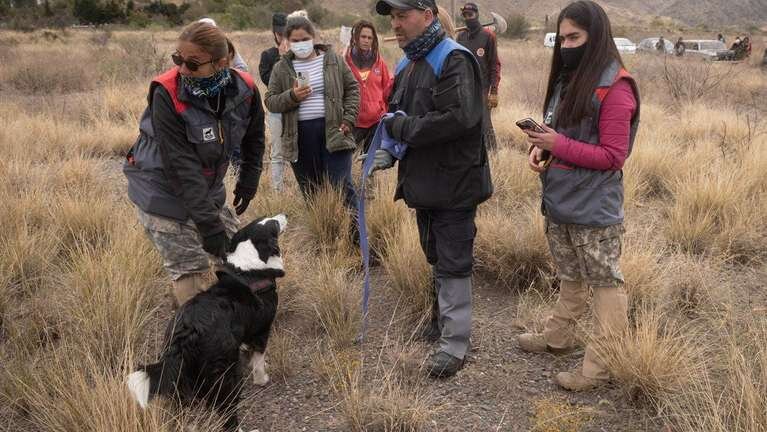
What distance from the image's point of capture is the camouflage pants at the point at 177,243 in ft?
9.32

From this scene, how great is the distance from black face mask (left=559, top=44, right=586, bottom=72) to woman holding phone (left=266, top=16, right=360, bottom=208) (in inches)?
87.0

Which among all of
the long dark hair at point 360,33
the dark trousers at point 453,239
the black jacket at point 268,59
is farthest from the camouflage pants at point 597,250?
the black jacket at point 268,59

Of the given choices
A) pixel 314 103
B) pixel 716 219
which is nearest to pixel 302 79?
pixel 314 103

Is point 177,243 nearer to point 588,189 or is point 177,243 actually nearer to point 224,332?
point 224,332

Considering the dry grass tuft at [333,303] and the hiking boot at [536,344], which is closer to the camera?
the hiking boot at [536,344]

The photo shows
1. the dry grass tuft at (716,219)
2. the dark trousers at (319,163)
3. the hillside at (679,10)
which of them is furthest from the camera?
the hillside at (679,10)

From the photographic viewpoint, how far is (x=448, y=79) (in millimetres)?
2598

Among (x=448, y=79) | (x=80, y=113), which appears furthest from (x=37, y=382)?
(x=80, y=113)

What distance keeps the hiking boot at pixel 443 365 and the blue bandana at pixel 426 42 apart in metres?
1.57

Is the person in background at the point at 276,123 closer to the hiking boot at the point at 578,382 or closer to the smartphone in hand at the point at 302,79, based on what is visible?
the smartphone in hand at the point at 302,79

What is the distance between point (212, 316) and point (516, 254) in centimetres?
234

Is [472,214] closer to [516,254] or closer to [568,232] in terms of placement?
[568,232]

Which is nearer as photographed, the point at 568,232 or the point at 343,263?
the point at 568,232

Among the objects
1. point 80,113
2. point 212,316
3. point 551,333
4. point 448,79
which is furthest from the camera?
point 80,113
